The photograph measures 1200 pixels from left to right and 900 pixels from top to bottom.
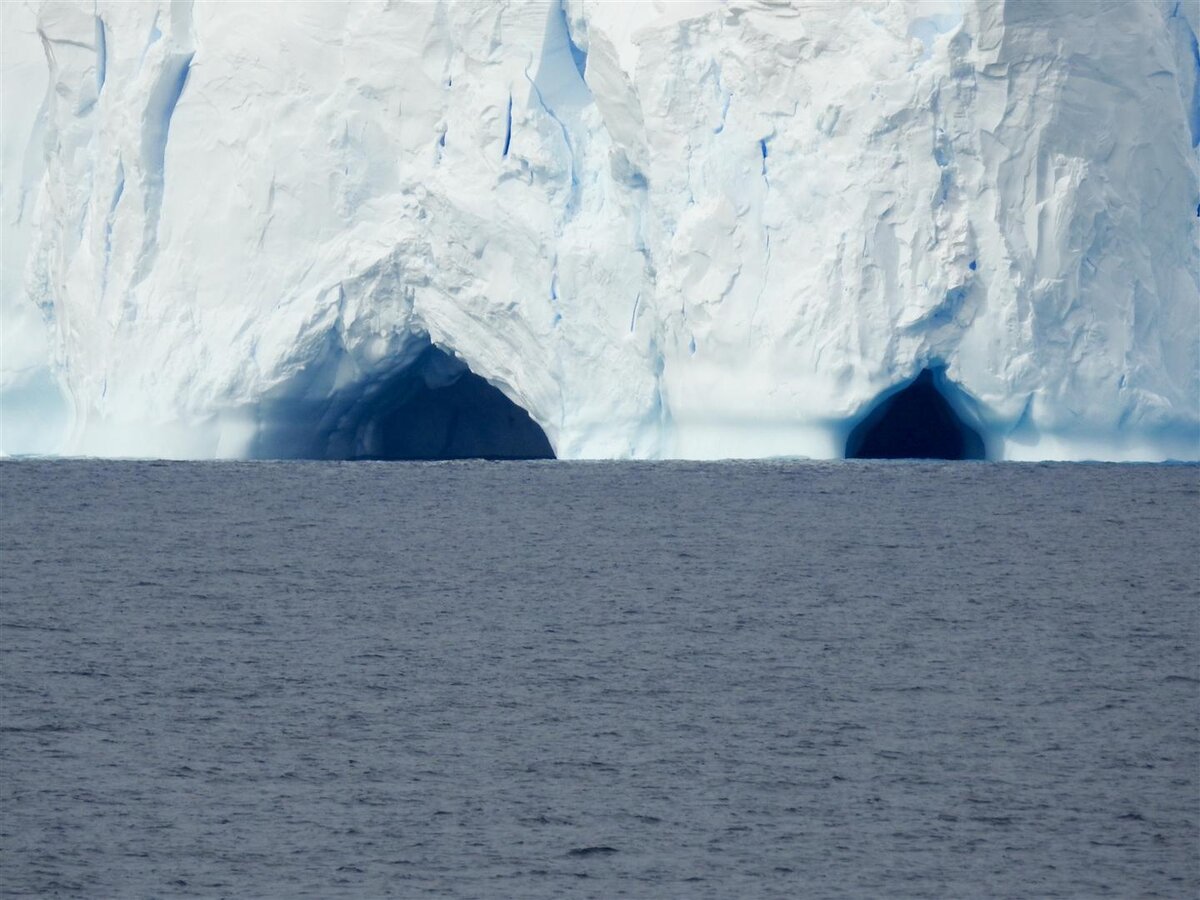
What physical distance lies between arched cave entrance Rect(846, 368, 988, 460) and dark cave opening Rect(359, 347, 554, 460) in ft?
15.2

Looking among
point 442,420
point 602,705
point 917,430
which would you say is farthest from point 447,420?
point 602,705

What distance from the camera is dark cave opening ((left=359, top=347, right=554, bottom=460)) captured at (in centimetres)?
2123

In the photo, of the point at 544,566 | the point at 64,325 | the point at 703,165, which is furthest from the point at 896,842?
the point at 64,325

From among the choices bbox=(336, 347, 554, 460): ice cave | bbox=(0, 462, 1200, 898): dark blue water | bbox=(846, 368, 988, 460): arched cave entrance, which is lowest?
bbox=(0, 462, 1200, 898): dark blue water

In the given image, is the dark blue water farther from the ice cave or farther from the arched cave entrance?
the ice cave

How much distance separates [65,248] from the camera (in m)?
20.8

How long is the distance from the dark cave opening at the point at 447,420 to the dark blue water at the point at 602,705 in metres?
2.11

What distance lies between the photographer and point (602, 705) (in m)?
10.3

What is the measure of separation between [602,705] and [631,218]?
888 cm

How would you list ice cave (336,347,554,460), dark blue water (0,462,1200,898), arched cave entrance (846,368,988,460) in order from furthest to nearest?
ice cave (336,347,554,460)
arched cave entrance (846,368,988,460)
dark blue water (0,462,1200,898)

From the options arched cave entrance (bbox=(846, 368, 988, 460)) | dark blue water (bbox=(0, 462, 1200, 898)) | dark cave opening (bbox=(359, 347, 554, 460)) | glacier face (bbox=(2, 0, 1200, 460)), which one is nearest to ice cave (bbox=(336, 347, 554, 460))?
dark cave opening (bbox=(359, 347, 554, 460))

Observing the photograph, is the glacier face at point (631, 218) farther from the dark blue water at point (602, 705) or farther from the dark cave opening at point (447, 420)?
the dark blue water at point (602, 705)

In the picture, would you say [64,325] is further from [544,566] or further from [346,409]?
[544,566]

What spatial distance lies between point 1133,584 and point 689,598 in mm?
3414
